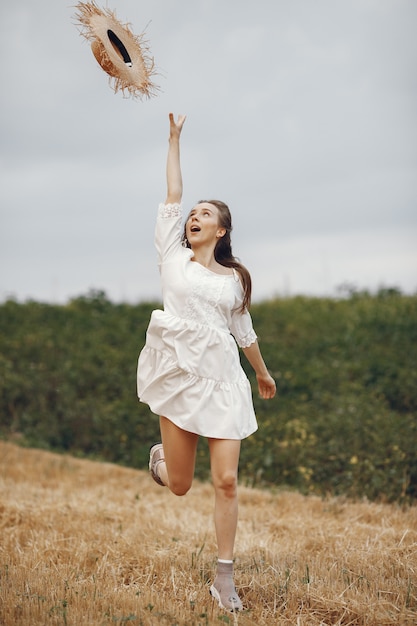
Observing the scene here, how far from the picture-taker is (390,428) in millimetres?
9148

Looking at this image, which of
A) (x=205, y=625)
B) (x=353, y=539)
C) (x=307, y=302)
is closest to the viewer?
(x=205, y=625)

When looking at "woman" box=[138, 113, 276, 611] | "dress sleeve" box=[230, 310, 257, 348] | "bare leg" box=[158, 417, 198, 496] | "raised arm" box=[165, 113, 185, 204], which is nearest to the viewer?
"woman" box=[138, 113, 276, 611]

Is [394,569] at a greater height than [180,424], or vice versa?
[180,424]

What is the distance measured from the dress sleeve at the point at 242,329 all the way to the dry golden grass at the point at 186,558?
1.43m

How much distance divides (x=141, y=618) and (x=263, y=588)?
2.95ft

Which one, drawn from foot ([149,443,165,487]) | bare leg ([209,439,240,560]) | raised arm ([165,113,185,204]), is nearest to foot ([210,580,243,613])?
bare leg ([209,439,240,560])

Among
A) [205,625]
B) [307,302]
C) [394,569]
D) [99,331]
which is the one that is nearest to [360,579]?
[394,569]

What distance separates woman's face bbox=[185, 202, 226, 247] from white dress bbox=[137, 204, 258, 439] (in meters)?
0.11

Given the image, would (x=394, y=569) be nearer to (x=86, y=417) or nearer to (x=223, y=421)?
(x=223, y=421)

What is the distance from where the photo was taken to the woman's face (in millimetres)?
4840

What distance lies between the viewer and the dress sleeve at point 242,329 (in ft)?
16.2

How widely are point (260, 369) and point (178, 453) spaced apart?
Answer: 819 mm

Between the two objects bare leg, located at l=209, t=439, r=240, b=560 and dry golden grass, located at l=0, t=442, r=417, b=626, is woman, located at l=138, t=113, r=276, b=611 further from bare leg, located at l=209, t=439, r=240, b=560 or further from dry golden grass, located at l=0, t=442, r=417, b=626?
dry golden grass, located at l=0, t=442, r=417, b=626

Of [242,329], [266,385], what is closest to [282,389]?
[266,385]
